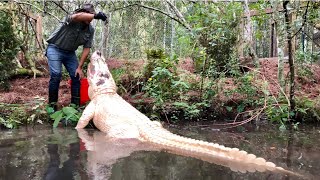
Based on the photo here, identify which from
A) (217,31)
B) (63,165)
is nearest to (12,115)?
(63,165)

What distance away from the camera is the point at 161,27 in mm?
14172

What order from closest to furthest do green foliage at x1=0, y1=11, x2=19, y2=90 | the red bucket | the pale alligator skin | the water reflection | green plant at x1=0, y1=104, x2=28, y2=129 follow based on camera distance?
the water reflection
the pale alligator skin
green plant at x1=0, y1=104, x2=28, y2=129
the red bucket
green foliage at x1=0, y1=11, x2=19, y2=90

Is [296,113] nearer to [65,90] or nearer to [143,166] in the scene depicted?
[143,166]

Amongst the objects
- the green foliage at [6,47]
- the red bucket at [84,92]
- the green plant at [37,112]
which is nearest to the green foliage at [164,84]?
the red bucket at [84,92]

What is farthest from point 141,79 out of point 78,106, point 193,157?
point 193,157

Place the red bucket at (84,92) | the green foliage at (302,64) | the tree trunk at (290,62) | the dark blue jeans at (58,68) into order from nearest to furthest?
the tree trunk at (290,62), the dark blue jeans at (58,68), the red bucket at (84,92), the green foliage at (302,64)

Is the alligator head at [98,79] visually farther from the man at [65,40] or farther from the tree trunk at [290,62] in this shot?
the tree trunk at [290,62]

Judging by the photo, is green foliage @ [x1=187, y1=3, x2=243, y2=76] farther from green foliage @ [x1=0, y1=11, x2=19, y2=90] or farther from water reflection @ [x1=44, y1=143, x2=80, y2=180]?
green foliage @ [x1=0, y1=11, x2=19, y2=90]

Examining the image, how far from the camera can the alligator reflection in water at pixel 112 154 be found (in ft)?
10.3

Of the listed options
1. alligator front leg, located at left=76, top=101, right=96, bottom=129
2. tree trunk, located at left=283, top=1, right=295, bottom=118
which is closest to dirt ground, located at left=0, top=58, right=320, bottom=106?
tree trunk, located at left=283, top=1, right=295, bottom=118

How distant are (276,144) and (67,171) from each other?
8.22ft

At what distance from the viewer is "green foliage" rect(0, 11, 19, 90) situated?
23.3ft

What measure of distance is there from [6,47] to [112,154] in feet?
15.5

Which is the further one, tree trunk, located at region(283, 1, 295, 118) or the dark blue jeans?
the dark blue jeans
